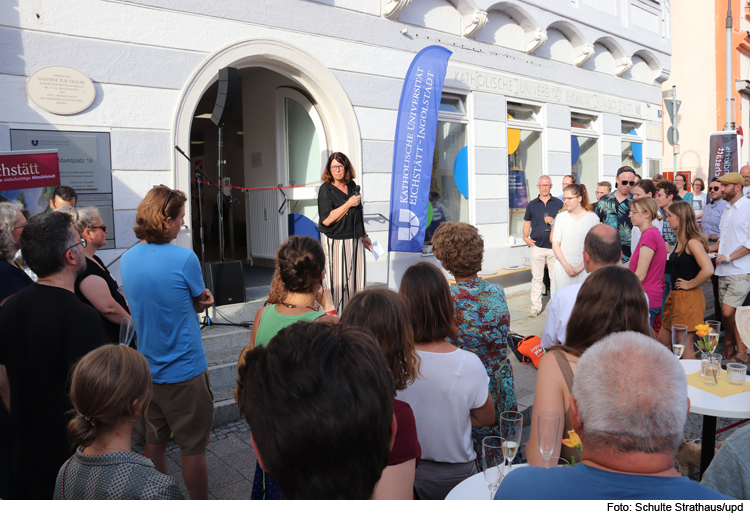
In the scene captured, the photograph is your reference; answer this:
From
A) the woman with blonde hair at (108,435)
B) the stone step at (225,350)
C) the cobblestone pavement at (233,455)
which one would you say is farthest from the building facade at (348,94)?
the woman with blonde hair at (108,435)

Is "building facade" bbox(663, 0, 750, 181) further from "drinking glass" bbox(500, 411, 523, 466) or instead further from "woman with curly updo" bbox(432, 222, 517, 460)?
"drinking glass" bbox(500, 411, 523, 466)

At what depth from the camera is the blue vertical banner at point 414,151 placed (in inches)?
272

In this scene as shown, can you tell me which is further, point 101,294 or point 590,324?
point 101,294

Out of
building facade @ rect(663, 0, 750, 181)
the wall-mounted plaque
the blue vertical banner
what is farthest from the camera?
building facade @ rect(663, 0, 750, 181)

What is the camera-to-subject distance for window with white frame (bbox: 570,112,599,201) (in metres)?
11.0

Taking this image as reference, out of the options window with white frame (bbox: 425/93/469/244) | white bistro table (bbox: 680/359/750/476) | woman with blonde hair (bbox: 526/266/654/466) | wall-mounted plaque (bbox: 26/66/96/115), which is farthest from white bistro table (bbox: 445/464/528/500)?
window with white frame (bbox: 425/93/469/244)

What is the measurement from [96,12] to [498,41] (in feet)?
20.4

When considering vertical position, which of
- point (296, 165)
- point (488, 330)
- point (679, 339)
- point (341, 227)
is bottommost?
point (679, 339)

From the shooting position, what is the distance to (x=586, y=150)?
1138 cm

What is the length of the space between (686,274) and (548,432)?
4.20 meters

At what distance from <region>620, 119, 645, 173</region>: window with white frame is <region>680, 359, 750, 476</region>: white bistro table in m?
10.4

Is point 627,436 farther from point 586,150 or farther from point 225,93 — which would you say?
point 586,150

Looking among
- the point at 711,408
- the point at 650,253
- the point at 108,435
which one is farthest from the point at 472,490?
the point at 650,253

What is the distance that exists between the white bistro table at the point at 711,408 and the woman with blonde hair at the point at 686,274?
6.59 ft
